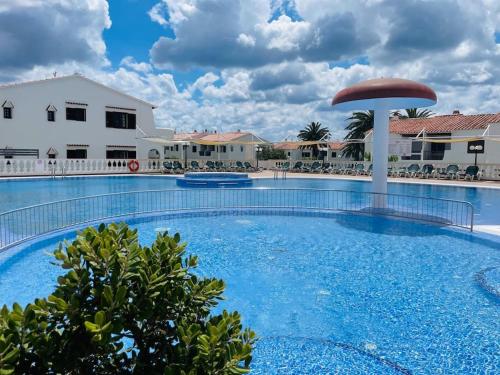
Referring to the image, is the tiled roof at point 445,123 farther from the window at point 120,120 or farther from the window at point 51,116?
the window at point 51,116

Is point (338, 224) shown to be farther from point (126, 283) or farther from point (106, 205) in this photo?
point (126, 283)

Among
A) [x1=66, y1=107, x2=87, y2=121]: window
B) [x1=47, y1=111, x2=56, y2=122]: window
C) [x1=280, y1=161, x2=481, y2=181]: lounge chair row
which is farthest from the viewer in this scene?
[x1=66, y1=107, x2=87, y2=121]: window

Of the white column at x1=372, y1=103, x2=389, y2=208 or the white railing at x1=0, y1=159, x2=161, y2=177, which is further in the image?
the white railing at x1=0, y1=159, x2=161, y2=177

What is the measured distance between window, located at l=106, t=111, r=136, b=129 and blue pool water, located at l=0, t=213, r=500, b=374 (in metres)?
24.4

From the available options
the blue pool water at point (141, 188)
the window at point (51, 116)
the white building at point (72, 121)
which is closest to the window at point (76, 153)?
the white building at point (72, 121)

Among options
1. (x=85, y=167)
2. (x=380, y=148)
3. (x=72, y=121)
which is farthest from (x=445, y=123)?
(x=72, y=121)

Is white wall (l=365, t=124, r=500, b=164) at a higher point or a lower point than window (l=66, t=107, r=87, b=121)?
lower

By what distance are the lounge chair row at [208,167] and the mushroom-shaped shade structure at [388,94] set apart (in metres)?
20.8

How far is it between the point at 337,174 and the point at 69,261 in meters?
32.2

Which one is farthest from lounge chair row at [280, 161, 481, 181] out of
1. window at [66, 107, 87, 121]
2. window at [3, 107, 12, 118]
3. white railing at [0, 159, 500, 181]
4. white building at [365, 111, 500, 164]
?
window at [3, 107, 12, 118]

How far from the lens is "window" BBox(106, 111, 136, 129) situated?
33.5 meters

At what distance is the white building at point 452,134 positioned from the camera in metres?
30.4

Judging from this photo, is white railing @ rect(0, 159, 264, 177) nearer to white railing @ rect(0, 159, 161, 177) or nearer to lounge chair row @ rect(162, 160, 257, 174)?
white railing @ rect(0, 159, 161, 177)

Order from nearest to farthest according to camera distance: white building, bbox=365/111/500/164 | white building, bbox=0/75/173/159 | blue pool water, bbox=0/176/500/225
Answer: blue pool water, bbox=0/176/500/225
white building, bbox=0/75/173/159
white building, bbox=365/111/500/164
